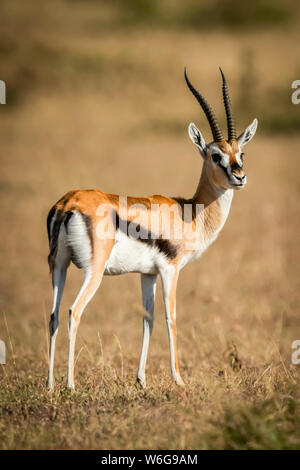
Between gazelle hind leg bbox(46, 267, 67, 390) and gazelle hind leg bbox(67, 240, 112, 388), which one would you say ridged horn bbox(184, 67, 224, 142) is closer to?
gazelle hind leg bbox(67, 240, 112, 388)

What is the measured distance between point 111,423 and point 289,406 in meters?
1.35

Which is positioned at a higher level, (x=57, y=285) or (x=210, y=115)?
(x=210, y=115)

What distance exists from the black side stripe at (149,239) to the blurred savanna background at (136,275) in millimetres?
646

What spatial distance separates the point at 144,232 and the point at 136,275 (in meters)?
7.85

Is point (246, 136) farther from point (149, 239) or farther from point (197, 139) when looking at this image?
point (149, 239)

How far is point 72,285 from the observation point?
13.4 meters

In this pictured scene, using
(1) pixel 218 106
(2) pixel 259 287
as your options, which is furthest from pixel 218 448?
(1) pixel 218 106

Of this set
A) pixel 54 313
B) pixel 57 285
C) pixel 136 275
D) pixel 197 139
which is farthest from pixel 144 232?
pixel 136 275

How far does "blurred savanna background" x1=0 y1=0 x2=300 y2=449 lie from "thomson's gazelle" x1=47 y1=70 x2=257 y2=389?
17.0 inches

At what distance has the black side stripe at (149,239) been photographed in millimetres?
6121

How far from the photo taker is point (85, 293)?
230 inches

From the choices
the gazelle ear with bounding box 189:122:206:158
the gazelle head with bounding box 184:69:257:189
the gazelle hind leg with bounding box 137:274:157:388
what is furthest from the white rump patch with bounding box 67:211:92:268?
the gazelle ear with bounding box 189:122:206:158

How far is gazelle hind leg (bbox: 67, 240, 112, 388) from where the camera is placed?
576 centimetres
